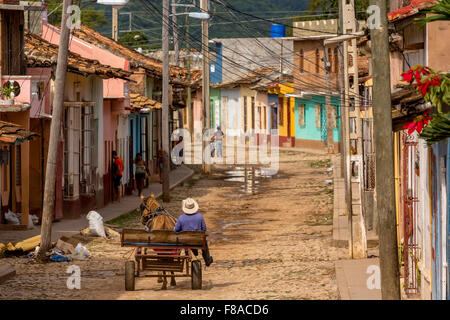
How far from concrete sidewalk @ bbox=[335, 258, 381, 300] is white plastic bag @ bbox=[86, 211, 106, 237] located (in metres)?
6.12

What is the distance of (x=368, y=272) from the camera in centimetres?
1542

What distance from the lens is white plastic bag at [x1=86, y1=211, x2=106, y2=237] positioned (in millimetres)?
20812

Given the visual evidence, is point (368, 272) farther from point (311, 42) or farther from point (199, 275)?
point (311, 42)

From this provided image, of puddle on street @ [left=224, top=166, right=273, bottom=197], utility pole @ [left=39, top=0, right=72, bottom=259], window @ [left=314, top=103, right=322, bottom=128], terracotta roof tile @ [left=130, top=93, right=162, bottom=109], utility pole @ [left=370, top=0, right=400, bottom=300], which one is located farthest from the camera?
window @ [left=314, top=103, right=322, bottom=128]

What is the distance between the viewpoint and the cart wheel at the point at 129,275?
14.1 meters

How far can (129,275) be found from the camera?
14.2 meters

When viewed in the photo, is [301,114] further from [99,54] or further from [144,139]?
[99,54]

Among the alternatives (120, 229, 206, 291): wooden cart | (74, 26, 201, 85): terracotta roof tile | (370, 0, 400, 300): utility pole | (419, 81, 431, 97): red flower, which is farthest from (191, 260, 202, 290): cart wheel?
(74, 26, 201, 85): terracotta roof tile

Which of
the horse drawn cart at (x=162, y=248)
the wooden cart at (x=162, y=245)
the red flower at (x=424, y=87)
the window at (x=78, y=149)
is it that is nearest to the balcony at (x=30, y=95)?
the window at (x=78, y=149)

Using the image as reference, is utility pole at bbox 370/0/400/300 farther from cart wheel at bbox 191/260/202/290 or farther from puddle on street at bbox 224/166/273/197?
puddle on street at bbox 224/166/273/197

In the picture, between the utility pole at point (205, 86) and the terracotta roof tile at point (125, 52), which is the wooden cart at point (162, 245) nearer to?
the terracotta roof tile at point (125, 52)

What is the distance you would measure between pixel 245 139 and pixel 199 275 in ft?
143

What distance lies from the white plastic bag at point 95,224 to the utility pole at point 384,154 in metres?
11.1
